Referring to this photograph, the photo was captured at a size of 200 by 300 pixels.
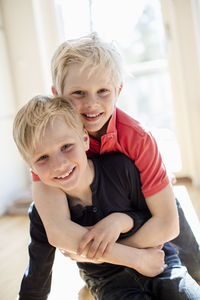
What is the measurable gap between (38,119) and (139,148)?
1.07 feet

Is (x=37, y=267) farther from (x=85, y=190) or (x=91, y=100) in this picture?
(x=91, y=100)

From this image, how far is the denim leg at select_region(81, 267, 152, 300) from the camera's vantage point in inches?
36.6

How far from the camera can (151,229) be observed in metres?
0.95

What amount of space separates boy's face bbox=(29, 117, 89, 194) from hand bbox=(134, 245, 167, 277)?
0.29 meters

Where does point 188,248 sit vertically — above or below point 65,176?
below

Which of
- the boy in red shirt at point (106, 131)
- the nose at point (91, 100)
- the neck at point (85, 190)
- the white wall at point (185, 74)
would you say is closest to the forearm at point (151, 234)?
the boy in red shirt at point (106, 131)

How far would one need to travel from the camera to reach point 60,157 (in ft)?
2.95

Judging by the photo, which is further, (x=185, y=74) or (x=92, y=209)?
(x=185, y=74)

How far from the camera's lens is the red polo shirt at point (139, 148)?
3.23 feet

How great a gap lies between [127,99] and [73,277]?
1.52 metres

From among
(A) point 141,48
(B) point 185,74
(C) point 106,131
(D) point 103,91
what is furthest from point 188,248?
(A) point 141,48

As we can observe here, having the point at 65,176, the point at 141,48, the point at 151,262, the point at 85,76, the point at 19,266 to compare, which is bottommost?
the point at 19,266

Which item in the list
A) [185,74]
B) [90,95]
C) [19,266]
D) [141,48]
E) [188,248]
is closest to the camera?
[90,95]

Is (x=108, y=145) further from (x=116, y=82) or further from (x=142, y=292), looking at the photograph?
Answer: (x=142, y=292)
